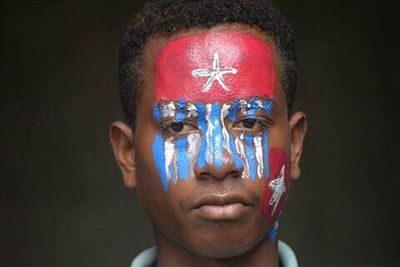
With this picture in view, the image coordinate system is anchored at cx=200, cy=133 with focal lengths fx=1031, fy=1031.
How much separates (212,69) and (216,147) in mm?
259

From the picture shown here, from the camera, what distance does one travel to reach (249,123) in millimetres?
3352

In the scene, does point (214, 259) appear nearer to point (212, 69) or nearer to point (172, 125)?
point (172, 125)

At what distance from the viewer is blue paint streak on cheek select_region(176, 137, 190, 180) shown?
3283 mm

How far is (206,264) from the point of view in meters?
3.38

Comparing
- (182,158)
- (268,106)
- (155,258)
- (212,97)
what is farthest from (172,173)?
(155,258)

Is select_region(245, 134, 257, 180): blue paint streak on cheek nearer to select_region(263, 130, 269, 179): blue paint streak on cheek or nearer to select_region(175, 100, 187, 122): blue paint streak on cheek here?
select_region(263, 130, 269, 179): blue paint streak on cheek

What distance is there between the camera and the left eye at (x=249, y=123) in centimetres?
334

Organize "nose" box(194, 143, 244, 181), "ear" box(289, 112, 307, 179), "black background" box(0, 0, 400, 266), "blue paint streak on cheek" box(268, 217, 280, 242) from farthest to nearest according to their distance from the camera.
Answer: "black background" box(0, 0, 400, 266) < "ear" box(289, 112, 307, 179) < "blue paint streak on cheek" box(268, 217, 280, 242) < "nose" box(194, 143, 244, 181)

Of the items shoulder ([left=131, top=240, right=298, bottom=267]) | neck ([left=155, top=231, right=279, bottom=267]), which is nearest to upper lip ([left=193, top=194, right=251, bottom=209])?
neck ([left=155, top=231, right=279, bottom=267])

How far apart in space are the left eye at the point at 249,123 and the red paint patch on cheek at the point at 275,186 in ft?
0.31

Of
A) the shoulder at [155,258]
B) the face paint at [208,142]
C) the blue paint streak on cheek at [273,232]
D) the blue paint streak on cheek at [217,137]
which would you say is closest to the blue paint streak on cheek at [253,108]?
the face paint at [208,142]

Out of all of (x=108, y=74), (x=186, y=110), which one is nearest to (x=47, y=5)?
(x=108, y=74)

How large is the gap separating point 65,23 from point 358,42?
5.95ft

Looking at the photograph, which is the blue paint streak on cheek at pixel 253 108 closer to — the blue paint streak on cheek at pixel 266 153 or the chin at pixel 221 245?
the blue paint streak on cheek at pixel 266 153
